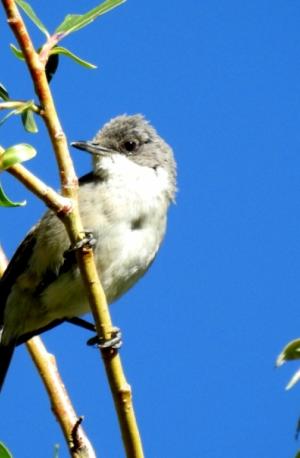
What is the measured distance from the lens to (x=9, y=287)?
4.90m

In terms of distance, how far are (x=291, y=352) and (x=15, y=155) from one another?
81 cm

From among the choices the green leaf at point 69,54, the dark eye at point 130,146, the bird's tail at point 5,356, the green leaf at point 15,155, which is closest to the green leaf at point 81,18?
the green leaf at point 69,54

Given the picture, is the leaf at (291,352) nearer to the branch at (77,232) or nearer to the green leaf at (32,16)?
the branch at (77,232)

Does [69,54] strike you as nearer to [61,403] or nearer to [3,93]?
[3,93]

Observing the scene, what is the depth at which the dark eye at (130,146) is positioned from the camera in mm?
5434

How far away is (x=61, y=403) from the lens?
3012 mm

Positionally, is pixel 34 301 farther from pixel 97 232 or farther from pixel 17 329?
pixel 97 232

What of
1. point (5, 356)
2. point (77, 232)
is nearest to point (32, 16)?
point (77, 232)

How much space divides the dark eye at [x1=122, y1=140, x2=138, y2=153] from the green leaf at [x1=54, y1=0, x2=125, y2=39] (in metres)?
2.97

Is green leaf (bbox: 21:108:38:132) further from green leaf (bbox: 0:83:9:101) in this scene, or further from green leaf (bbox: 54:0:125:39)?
green leaf (bbox: 54:0:125:39)

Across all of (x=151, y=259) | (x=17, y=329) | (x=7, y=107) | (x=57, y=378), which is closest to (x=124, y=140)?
(x=151, y=259)

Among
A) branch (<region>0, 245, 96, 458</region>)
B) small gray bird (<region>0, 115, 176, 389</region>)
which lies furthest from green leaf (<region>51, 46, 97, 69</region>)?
small gray bird (<region>0, 115, 176, 389</region>)

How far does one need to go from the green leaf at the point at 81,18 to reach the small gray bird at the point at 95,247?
214 centimetres

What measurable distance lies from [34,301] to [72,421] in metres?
2.01
